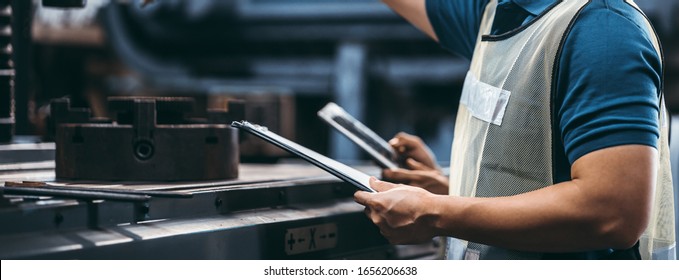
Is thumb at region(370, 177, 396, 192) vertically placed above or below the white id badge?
below

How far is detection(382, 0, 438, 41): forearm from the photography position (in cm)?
154

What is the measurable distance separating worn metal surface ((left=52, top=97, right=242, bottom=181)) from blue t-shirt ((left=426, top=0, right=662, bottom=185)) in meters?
0.55

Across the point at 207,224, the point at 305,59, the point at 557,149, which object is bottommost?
the point at 207,224

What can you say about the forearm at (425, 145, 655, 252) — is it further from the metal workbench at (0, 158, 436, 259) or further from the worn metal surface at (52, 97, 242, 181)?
the worn metal surface at (52, 97, 242, 181)

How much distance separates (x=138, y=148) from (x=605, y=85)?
2.28 feet

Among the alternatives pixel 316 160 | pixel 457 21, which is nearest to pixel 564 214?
pixel 316 160

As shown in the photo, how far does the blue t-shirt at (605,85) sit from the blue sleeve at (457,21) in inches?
15.7

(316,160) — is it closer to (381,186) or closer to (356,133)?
(381,186)

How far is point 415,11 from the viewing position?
5.12 ft

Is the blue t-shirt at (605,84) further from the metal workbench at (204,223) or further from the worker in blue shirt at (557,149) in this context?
the metal workbench at (204,223)

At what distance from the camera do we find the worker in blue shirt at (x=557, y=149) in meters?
0.94

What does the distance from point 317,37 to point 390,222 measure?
4081 millimetres

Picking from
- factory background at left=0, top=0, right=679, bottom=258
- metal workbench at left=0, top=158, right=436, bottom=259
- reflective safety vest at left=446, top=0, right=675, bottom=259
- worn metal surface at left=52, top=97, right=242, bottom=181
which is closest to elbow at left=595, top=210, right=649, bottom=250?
reflective safety vest at left=446, top=0, right=675, bottom=259
